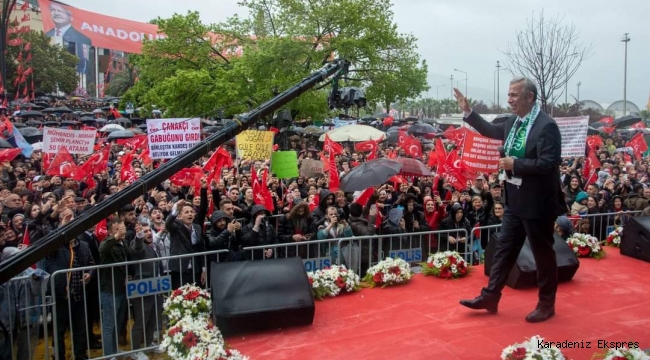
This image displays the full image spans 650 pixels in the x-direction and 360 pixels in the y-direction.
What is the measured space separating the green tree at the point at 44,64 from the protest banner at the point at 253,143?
4767 centimetres

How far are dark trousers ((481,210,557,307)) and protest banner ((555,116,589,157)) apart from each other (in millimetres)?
6381

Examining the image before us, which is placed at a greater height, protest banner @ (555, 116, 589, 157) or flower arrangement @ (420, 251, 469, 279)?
protest banner @ (555, 116, 589, 157)

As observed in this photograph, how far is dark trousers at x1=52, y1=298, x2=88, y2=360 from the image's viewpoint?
628 cm

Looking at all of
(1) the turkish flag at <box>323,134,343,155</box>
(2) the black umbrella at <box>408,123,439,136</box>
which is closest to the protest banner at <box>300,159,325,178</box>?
(1) the turkish flag at <box>323,134,343,155</box>

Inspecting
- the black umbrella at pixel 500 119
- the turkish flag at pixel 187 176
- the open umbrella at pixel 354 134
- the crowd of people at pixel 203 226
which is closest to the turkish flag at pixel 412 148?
the black umbrella at pixel 500 119

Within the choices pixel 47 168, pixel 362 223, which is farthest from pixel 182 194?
pixel 362 223

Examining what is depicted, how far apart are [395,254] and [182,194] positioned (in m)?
6.02

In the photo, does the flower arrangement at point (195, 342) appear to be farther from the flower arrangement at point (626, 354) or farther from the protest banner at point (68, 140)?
the protest banner at point (68, 140)

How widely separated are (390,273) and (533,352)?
2.72 metres

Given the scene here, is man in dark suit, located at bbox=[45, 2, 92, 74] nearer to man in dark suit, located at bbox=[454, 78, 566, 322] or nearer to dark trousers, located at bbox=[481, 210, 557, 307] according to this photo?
man in dark suit, located at bbox=[454, 78, 566, 322]

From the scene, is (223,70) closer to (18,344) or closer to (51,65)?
(18,344)

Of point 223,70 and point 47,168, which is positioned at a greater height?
point 223,70

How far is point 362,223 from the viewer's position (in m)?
8.96

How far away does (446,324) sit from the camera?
5250mm
